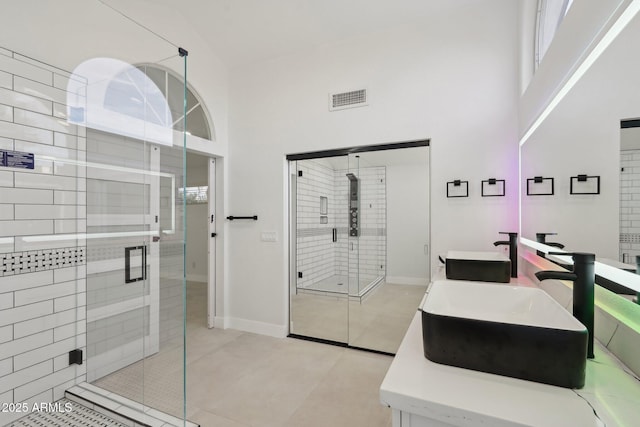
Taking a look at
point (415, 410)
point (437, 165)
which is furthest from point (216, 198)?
point (415, 410)

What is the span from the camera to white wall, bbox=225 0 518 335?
2.44 meters

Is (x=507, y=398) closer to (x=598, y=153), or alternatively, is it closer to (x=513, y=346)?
(x=513, y=346)

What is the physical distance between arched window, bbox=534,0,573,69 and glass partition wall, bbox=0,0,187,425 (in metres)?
A: 2.59

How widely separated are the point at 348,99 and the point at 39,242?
9.29 ft

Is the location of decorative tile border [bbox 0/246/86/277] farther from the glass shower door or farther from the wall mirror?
the wall mirror

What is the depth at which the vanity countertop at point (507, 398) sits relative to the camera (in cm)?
62

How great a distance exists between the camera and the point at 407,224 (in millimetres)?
3346

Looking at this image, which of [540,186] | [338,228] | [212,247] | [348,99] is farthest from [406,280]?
[212,247]

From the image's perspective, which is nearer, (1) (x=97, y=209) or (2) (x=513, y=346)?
(2) (x=513, y=346)

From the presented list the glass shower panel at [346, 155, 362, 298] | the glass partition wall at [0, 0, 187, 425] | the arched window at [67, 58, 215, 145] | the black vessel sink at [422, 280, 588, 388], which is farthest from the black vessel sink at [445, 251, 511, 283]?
the arched window at [67, 58, 215, 145]

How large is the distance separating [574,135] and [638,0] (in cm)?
59

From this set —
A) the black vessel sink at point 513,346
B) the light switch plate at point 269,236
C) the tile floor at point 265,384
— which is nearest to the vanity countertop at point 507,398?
the black vessel sink at point 513,346

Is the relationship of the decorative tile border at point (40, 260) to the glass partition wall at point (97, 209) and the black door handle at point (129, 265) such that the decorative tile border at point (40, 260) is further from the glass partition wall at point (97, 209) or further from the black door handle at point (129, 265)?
the black door handle at point (129, 265)

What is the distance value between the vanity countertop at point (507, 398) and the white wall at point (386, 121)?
1.85 meters
